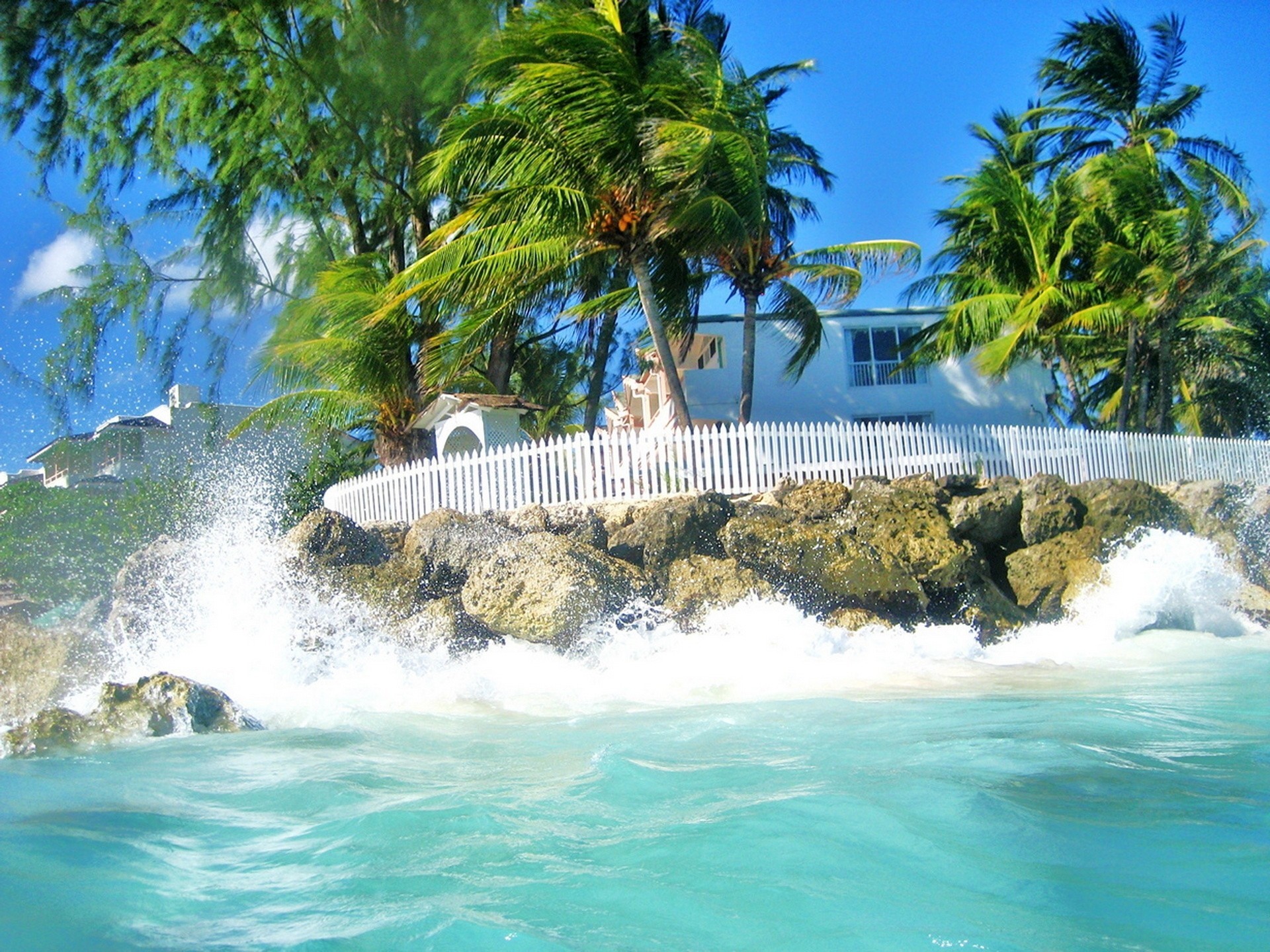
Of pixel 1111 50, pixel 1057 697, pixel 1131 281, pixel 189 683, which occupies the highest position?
pixel 1111 50

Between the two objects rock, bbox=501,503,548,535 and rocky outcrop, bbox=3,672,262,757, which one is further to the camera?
rock, bbox=501,503,548,535

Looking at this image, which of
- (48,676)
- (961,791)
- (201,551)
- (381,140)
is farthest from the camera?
(381,140)

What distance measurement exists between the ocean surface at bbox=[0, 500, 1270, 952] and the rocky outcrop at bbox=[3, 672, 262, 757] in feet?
0.96

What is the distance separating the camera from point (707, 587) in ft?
36.0

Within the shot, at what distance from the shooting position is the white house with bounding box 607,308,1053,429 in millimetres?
22859

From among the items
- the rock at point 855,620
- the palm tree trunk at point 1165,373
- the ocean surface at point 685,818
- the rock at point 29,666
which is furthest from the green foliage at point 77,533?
the palm tree trunk at point 1165,373

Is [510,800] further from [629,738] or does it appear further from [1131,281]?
[1131,281]

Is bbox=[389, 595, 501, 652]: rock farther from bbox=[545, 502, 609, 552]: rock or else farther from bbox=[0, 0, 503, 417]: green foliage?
bbox=[0, 0, 503, 417]: green foliage

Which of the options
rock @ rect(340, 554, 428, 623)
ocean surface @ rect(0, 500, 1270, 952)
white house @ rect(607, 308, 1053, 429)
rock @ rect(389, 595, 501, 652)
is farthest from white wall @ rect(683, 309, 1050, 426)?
ocean surface @ rect(0, 500, 1270, 952)

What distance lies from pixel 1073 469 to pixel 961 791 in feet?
40.1

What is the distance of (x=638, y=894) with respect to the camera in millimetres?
3789

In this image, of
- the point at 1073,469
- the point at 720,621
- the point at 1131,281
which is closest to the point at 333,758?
the point at 720,621

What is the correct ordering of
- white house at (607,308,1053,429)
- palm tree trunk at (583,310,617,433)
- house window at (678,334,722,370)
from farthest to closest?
white house at (607,308,1053,429)
house window at (678,334,722,370)
palm tree trunk at (583,310,617,433)

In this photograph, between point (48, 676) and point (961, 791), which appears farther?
point (48, 676)
